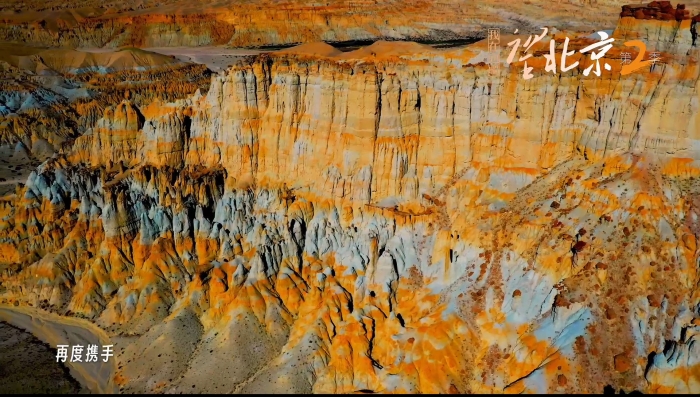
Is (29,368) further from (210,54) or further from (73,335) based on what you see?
(210,54)

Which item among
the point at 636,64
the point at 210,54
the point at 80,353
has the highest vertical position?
the point at 636,64

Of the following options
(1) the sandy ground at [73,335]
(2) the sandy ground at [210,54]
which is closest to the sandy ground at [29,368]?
(1) the sandy ground at [73,335]

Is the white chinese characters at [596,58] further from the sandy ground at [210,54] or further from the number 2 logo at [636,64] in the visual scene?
the sandy ground at [210,54]

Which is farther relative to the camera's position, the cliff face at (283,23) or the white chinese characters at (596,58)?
the cliff face at (283,23)

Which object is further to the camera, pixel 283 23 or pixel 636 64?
pixel 283 23

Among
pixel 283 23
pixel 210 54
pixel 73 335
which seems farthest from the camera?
pixel 283 23

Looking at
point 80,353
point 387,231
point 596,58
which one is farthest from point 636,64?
point 80,353

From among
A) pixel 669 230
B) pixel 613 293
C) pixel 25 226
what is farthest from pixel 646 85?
pixel 25 226

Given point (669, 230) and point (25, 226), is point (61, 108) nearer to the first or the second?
point (25, 226)
